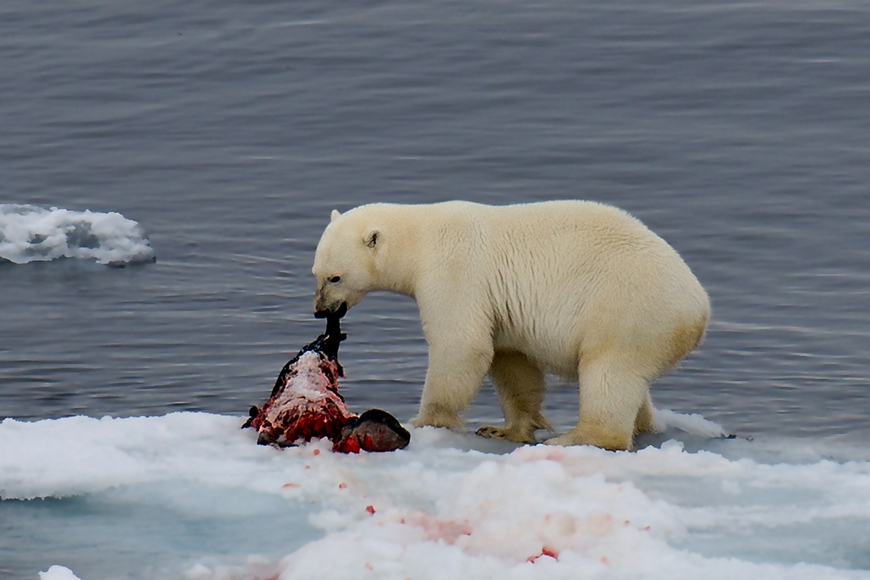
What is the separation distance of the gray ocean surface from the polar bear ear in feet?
5.47

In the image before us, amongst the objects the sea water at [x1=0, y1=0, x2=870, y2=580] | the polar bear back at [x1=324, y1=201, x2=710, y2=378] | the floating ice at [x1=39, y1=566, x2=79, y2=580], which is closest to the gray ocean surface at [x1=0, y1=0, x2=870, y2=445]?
the sea water at [x1=0, y1=0, x2=870, y2=580]

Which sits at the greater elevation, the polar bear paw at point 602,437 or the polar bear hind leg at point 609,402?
the polar bear hind leg at point 609,402

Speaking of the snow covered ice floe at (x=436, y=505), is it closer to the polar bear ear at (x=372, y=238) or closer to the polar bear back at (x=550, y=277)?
the polar bear back at (x=550, y=277)

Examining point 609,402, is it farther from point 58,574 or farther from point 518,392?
point 58,574

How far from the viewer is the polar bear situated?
709 cm

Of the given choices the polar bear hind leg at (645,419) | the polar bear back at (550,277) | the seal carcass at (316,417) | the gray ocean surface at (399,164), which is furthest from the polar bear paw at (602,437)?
the gray ocean surface at (399,164)

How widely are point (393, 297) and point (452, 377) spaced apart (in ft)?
13.9

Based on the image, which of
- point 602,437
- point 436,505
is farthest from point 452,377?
point 436,505

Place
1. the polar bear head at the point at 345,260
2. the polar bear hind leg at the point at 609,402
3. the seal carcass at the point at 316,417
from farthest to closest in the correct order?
1. the polar bear head at the point at 345,260
2. the polar bear hind leg at the point at 609,402
3. the seal carcass at the point at 316,417

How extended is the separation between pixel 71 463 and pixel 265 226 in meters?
6.73

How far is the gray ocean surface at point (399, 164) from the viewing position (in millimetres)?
9727

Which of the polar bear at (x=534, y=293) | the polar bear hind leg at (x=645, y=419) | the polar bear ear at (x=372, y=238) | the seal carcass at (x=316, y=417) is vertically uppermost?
the polar bear ear at (x=372, y=238)

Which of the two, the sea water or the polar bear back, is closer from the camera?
the sea water

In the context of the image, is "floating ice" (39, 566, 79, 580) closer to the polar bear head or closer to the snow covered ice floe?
the snow covered ice floe
